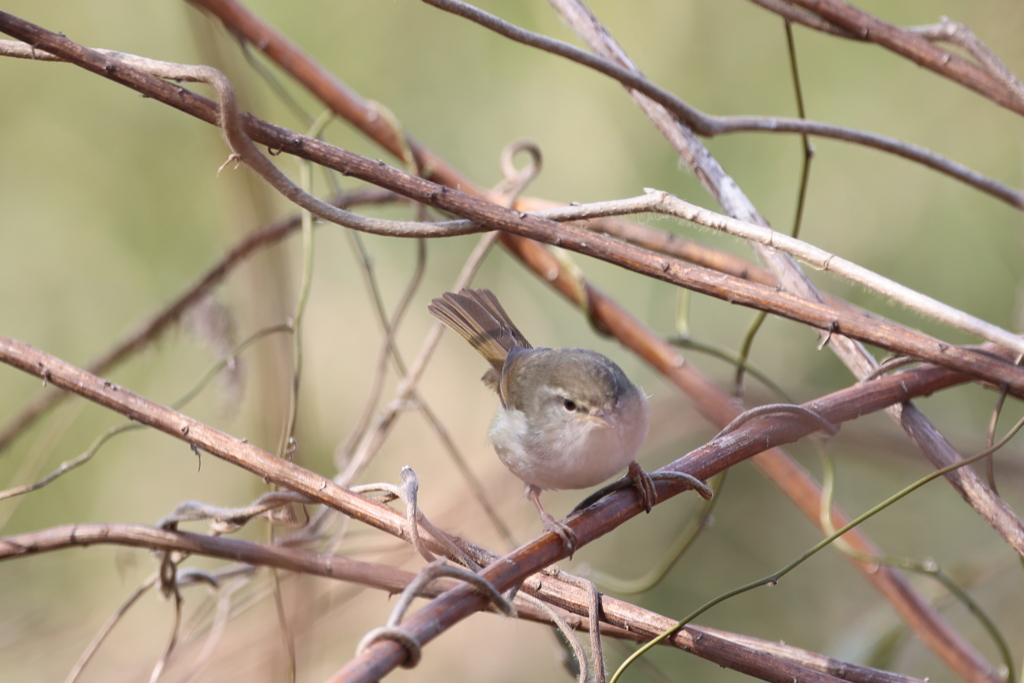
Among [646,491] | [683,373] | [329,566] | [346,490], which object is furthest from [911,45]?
[329,566]

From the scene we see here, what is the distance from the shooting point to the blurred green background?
2656 millimetres

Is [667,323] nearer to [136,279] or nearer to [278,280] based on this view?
[278,280]

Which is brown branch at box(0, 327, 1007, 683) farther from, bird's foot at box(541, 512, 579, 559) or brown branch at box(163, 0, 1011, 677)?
brown branch at box(163, 0, 1011, 677)

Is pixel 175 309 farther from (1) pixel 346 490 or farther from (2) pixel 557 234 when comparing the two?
(2) pixel 557 234

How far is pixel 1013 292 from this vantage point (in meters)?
2.62

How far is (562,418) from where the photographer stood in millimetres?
1727

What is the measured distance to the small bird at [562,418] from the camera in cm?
160

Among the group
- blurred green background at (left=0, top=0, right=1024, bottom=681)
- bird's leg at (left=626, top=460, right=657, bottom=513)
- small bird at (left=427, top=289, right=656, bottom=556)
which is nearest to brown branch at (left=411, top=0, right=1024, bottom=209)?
small bird at (left=427, top=289, right=656, bottom=556)

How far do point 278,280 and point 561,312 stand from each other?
50.1 inches

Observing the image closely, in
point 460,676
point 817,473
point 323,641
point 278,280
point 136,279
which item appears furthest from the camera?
point 817,473

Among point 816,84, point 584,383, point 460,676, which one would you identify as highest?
point 816,84

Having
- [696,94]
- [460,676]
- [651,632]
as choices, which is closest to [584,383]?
[651,632]

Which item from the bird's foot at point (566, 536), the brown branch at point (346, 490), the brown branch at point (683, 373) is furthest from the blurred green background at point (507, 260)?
the bird's foot at point (566, 536)

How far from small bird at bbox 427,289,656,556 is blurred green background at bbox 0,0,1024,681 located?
0.69m
